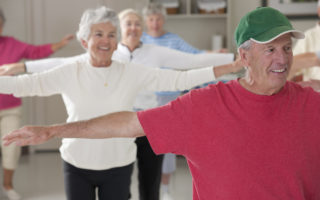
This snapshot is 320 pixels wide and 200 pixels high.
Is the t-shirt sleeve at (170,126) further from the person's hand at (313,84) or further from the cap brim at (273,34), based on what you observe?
the person's hand at (313,84)

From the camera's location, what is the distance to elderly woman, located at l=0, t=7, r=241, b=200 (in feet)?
7.33

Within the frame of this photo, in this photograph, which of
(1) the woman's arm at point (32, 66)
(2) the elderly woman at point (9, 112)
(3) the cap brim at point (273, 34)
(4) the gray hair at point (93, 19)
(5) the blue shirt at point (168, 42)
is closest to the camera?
(3) the cap brim at point (273, 34)

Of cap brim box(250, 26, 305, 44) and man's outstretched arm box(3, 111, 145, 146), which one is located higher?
cap brim box(250, 26, 305, 44)

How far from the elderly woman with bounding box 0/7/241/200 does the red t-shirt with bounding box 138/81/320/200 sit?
28.6 inches

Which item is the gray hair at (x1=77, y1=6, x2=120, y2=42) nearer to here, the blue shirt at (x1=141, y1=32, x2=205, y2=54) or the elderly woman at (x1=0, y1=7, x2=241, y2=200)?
the elderly woman at (x1=0, y1=7, x2=241, y2=200)

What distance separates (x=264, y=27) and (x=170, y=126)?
0.43 metres

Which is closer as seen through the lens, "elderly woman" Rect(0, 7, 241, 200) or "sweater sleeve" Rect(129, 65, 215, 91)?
"elderly woman" Rect(0, 7, 241, 200)

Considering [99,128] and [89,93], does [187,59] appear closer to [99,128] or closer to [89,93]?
[89,93]

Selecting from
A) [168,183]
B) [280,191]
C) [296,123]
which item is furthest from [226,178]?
[168,183]

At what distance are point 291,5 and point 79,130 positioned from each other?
3787mm

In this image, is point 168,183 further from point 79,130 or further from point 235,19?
point 79,130

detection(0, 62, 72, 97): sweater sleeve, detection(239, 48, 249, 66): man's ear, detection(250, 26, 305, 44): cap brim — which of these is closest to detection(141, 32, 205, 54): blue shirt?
detection(0, 62, 72, 97): sweater sleeve

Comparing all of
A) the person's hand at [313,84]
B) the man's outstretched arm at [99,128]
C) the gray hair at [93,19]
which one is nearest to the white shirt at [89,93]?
the gray hair at [93,19]

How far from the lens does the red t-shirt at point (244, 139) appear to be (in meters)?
1.49
